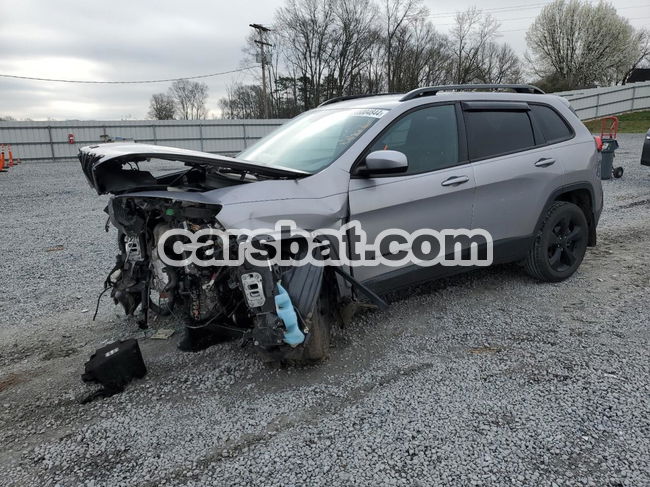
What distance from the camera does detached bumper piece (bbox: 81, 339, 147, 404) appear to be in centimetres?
295

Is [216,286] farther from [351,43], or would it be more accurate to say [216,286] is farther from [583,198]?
[351,43]

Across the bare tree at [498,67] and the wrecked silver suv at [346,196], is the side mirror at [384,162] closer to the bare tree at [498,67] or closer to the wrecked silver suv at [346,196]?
the wrecked silver suv at [346,196]

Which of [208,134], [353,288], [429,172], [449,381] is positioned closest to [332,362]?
[353,288]

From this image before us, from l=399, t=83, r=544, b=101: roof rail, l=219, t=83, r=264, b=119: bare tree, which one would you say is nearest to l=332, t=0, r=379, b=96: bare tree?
l=219, t=83, r=264, b=119: bare tree

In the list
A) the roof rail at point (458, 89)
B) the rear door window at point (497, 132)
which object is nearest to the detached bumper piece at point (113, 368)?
the roof rail at point (458, 89)

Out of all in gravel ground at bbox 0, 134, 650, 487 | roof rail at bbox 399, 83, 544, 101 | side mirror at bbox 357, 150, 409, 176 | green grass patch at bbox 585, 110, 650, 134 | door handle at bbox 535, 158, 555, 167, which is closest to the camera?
gravel ground at bbox 0, 134, 650, 487

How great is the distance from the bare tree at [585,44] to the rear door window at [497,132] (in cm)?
4816

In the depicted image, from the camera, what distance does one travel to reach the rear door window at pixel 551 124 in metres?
4.49

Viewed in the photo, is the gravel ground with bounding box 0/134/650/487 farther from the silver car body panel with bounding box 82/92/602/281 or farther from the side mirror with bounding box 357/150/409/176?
the side mirror with bounding box 357/150/409/176

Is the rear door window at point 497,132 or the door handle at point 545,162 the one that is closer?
the rear door window at point 497,132

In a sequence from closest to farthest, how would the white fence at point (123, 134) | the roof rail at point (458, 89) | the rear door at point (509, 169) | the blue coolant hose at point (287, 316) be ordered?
the blue coolant hose at point (287, 316)
the roof rail at point (458, 89)
the rear door at point (509, 169)
the white fence at point (123, 134)

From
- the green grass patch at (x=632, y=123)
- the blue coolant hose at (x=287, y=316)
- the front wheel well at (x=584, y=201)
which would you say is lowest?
the blue coolant hose at (x=287, y=316)

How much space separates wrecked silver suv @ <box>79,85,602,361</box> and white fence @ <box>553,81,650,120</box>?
2901 centimetres

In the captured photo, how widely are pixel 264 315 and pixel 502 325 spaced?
2126 millimetres
